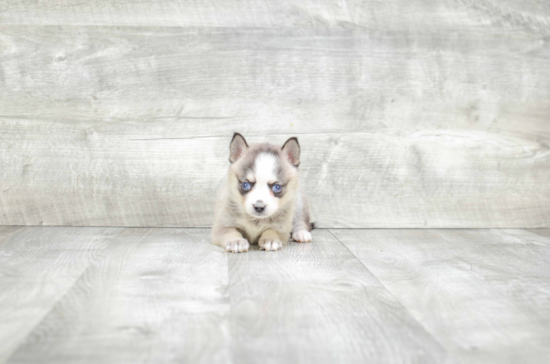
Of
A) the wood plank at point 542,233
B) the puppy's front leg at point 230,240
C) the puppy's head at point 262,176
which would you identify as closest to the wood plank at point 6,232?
the puppy's front leg at point 230,240

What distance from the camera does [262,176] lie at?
6.70 ft

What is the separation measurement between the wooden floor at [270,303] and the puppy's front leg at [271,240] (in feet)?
0.16

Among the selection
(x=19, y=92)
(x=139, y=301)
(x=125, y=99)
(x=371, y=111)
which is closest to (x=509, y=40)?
(x=371, y=111)

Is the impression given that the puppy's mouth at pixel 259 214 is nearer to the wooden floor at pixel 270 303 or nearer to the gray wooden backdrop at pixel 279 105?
the wooden floor at pixel 270 303

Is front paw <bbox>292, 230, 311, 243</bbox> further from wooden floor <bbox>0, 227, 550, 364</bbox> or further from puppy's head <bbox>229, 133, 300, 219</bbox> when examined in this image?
puppy's head <bbox>229, 133, 300, 219</bbox>

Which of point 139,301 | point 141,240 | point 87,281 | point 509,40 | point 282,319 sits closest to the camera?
point 282,319

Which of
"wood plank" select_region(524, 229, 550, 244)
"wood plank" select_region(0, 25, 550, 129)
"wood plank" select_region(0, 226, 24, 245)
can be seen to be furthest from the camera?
"wood plank" select_region(0, 25, 550, 129)

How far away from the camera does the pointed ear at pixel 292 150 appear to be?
2.15 meters

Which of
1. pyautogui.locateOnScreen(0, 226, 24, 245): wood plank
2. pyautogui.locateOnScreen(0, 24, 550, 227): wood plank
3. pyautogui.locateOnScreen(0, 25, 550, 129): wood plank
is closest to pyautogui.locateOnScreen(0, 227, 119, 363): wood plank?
pyautogui.locateOnScreen(0, 226, 24, 245): wood plank

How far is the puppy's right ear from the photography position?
7.09 feet

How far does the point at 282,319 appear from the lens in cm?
122

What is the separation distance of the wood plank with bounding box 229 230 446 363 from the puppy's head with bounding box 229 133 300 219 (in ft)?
0.92

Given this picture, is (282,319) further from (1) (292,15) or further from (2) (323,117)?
(1) (292,15)

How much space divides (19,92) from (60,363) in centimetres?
196
